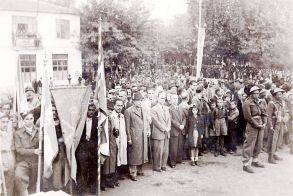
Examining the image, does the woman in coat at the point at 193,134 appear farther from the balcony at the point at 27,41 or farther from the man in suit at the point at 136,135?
the balcony at the point at 27,41

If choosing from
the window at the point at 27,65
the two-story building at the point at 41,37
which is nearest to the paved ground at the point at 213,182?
the two-story building at the point at 41,37

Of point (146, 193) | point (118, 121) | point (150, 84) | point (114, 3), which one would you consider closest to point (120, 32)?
point (114, 3)

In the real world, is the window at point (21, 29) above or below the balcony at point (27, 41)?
above

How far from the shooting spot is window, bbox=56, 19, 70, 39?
16.5 meters

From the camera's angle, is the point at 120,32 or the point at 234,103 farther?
the point at 120,32

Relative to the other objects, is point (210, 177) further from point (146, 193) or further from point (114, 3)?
point (114, 3)

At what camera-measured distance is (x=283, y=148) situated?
7637 millimetres

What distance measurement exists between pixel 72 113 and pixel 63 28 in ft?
42.0

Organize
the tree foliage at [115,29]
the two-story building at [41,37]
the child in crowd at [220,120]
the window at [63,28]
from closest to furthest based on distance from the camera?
the child in crowd at [220,120], the two-story building at [41,37], the tree foliage at [115,29], the window at [63,28]

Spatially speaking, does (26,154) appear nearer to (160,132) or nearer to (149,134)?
(149,134)

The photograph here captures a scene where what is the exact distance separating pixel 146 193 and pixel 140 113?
1.39 meters

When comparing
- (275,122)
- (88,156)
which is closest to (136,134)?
(88,156)

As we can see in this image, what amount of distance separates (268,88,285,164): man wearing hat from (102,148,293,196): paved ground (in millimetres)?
281

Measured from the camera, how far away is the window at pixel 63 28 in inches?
651
